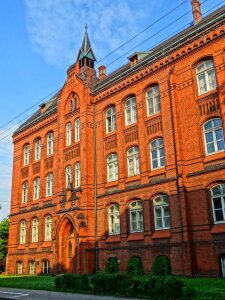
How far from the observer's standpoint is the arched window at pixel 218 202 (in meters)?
18.4

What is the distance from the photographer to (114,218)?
2439 cm

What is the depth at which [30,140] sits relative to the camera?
115 feet

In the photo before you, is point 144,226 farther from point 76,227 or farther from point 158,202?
point 76,227

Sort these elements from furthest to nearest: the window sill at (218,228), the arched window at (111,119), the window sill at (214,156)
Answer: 1. the arched window at (111,119)
2. the window sill at (214,156)
3. the window sill at (218,228)

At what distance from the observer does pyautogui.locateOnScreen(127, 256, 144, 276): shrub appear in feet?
69.4

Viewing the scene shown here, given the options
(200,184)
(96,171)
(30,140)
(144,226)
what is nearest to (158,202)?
(144,226)

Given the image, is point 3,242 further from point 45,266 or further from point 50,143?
point 50,143

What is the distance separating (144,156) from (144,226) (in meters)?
4.60

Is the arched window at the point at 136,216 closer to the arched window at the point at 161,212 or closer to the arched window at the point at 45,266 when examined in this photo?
the arched window at the point at 161,212

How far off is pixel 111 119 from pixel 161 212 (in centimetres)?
908

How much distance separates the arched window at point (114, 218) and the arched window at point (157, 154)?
4.34 metres

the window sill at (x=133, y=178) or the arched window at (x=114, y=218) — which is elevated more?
the window sill at (x=133, y=178)

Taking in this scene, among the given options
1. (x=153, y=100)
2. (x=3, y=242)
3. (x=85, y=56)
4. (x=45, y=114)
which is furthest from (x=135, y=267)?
(x=85, y=56)

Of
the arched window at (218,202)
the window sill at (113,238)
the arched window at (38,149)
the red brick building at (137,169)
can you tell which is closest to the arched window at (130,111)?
the red brick building at (137,169)
